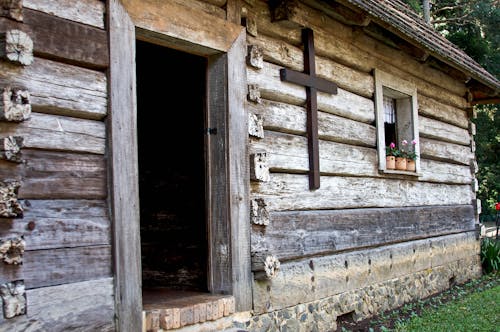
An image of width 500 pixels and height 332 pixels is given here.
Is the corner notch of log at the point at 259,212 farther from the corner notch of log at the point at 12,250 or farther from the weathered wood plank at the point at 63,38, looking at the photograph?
the corner notch of log at the point at 12,250

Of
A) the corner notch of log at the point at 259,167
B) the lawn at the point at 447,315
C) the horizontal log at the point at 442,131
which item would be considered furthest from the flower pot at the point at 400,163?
the corner notch of log at the point at 259,167

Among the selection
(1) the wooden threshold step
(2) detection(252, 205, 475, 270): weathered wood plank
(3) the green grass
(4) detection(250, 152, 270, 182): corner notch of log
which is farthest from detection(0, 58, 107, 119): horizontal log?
(3) the green grass

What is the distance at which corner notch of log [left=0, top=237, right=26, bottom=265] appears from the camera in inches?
135

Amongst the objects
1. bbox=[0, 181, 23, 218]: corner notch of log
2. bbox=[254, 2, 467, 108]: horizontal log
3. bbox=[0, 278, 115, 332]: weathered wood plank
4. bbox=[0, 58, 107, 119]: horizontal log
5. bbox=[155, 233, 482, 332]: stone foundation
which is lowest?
bbox=[155, 233, 482, 332]: stone foundation

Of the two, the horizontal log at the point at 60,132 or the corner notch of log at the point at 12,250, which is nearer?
the corner notch of log at the point at 12,250

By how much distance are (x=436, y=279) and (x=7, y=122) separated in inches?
291

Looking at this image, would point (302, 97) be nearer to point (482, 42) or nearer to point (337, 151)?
point (337, 151)

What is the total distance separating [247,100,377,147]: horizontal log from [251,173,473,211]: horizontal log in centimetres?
46

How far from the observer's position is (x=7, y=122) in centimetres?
352

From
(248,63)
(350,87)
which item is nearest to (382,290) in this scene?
(350,87)

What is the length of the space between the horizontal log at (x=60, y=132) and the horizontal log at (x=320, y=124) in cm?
185

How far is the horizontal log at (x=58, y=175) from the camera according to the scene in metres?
3.59

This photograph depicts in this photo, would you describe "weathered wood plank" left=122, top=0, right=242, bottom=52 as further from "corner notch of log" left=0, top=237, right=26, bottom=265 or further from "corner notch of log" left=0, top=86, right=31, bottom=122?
"corner notch of log" left=0, top=237, right=26, bottom=265

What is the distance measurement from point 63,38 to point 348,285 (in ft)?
14.5
